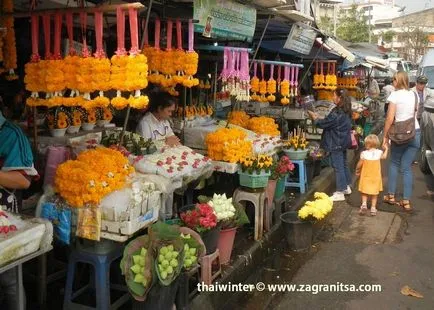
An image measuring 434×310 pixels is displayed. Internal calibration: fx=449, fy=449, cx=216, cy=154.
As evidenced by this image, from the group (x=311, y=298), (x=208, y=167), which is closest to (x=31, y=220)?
(x=208, y=167)

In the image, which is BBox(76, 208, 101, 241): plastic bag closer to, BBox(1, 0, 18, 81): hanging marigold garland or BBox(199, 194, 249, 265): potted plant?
BBox(199, 194, 249, 265): potted plant

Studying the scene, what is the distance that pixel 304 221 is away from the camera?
229 inches

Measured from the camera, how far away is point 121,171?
381 cm

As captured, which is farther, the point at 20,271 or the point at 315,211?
the point at 315,211

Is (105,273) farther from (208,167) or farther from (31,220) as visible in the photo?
(208,167)

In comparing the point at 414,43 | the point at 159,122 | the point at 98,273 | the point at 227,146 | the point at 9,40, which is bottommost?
the point at 98,273

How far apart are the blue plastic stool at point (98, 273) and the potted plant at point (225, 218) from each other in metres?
1.11

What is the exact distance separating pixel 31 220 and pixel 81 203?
20.6 inches

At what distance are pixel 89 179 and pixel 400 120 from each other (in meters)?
5.45

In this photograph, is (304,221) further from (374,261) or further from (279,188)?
(374,261)

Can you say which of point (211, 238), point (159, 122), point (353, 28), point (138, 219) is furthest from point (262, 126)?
point (353, 28)

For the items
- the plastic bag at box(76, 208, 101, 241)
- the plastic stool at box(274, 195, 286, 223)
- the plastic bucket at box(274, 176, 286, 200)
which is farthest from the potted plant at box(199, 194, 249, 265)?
the plastic bucket at box(274, 176, 286, 200)

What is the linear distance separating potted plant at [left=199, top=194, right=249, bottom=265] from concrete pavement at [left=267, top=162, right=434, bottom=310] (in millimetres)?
735

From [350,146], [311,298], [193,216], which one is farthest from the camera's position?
[350,146]
